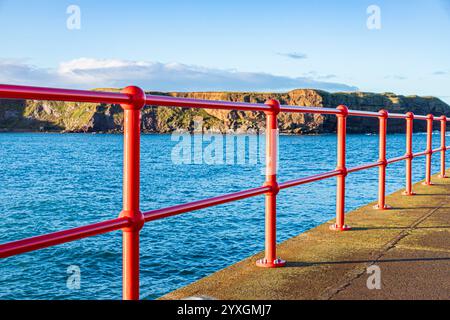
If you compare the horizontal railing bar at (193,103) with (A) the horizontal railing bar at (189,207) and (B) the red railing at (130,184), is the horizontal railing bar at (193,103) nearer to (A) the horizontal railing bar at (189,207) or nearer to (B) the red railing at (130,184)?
(B) the red railing at (130,184)

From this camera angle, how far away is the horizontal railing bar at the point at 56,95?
2.10 metres

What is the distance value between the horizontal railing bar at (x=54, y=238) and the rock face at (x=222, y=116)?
157748 millimetres

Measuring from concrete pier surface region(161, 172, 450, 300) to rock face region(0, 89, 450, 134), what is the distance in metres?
155

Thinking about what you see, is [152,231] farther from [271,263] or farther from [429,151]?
[271,263]

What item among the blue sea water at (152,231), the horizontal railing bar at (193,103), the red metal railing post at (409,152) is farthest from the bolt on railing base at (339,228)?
the blue sea water at (152,231)

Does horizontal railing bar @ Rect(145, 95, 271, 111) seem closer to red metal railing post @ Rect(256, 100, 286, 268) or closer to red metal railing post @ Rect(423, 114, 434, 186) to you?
red metal railing post @ Rect(256, 100, 286, 268)

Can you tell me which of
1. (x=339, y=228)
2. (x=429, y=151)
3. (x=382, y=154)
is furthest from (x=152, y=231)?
(x=339, y=228)

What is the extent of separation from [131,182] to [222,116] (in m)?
170

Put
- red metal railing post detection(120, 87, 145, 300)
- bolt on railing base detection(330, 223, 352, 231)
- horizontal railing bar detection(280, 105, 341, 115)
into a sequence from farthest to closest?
bolt on railing base detection(330, 223, 352, 231), horizontal railing bar detection(280, 105, 341, 115), red metal railing post detection(120, 87, 145, 300)

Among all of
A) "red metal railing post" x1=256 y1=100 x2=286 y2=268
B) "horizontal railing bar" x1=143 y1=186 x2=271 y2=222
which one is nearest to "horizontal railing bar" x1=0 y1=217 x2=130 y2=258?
"horizontal railing bar" x1=143 y1=186 x2=271 y2=222

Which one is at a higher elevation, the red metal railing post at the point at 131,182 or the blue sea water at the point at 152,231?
the red metal railing post at the point at 131,182

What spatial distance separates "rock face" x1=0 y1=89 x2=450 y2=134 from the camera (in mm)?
169500
